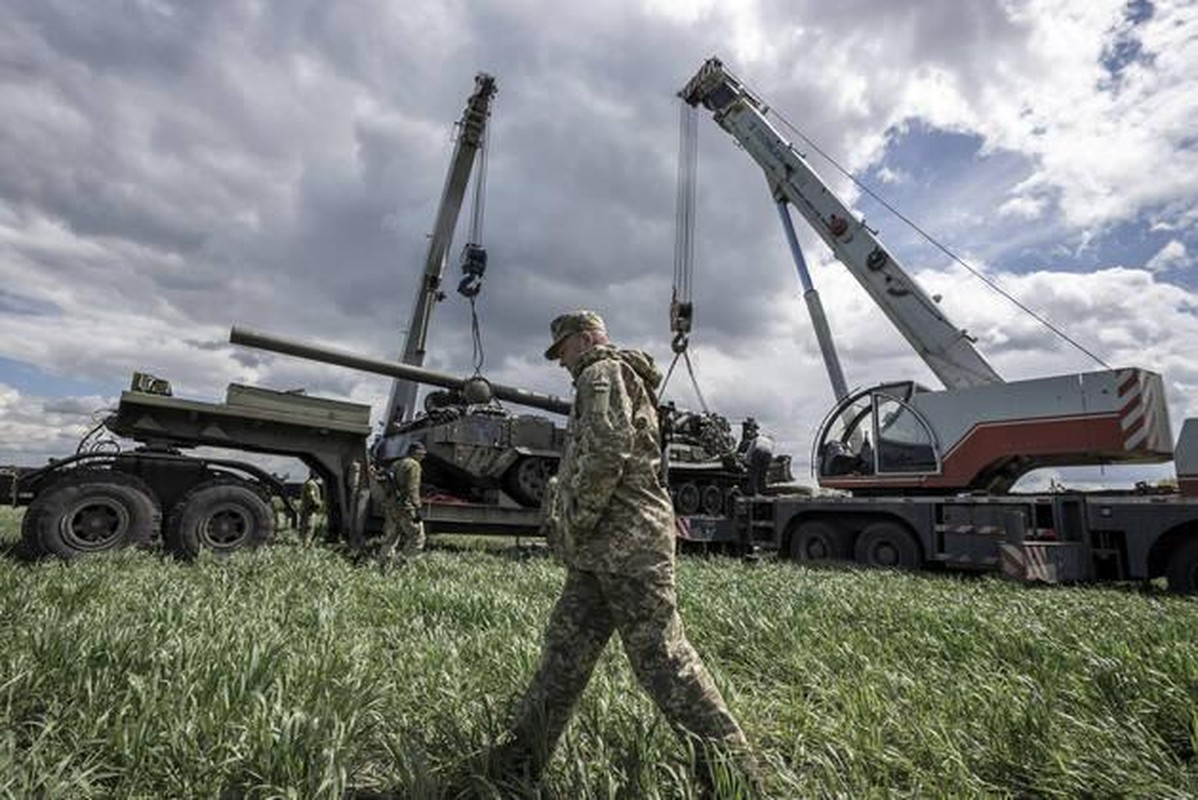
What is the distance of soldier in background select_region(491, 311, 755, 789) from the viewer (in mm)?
2418

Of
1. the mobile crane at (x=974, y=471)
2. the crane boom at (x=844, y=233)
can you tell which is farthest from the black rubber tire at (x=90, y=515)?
the crane boom at (x=844, y=233)

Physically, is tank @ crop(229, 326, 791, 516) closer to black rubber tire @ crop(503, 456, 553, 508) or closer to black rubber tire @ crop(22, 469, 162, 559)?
black rubber tire @ crop(503, 456, 553, 508)

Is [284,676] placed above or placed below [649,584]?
below

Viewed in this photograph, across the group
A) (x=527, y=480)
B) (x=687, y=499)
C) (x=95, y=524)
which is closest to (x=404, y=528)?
(x=95, y=524)

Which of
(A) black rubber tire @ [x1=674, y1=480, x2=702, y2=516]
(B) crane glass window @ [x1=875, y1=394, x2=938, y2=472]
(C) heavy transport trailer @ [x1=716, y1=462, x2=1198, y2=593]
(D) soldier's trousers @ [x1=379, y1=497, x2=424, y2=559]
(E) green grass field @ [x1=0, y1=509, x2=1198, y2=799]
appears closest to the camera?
(E) green grass field @ [x1=0, y1=509, x2=1198, y2=799]

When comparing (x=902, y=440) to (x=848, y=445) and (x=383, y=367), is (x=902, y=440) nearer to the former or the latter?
(x=848, y=445)

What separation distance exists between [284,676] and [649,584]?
175cm

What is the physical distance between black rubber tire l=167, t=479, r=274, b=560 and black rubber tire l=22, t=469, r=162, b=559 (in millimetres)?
258

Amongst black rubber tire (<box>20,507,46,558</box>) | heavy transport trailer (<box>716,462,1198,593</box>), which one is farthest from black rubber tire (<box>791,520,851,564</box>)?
black rubber tire (<box>20,507,46,558</box>)

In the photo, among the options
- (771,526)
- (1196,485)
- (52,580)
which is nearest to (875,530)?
(771,526)

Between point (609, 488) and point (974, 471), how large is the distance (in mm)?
8630

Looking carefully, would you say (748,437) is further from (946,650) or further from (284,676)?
(284,676)

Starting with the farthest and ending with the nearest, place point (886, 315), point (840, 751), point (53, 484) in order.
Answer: point (886, 315)
point (53, 484)
point (840, 751)

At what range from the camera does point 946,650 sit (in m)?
4.19
